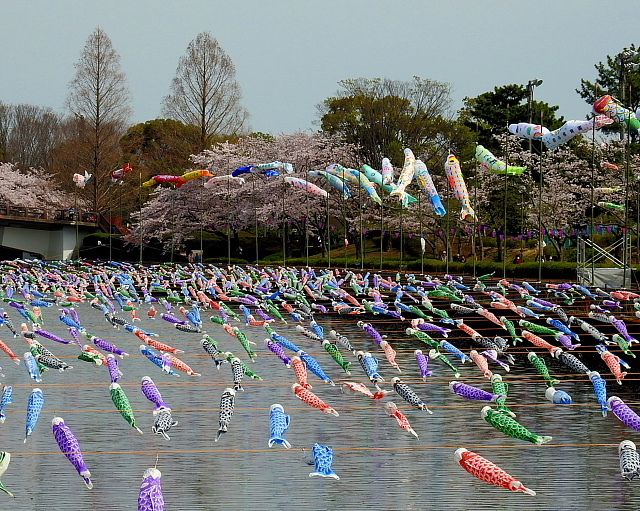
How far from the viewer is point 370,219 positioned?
5941 centimetres

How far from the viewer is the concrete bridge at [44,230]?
69.8m

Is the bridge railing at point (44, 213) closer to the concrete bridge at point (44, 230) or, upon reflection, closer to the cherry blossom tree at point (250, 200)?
the concrete bridge at point (44, 230)

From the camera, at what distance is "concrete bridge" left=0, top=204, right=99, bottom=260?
229 feet

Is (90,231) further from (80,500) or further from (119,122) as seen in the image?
(80,500)

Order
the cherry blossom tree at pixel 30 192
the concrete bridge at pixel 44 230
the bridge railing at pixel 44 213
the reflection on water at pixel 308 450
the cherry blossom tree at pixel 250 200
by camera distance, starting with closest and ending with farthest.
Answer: the reflection on water at pixel 308 450
the cherry blossom tree at pixel 250 200
the concrete bridge at pixel 44 230
the bridge railing at pixel 44 213
the cherry blossom tree at pixel 30 192

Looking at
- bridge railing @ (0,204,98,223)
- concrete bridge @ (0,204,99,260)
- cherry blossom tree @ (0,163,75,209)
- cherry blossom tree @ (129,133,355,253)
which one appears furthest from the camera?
cherry blossom tree @ (0,163,75,209)

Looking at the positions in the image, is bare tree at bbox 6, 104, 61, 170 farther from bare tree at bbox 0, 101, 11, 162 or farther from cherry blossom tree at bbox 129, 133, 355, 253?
cherry blossom tree at bbox 129, 133, 355, 253

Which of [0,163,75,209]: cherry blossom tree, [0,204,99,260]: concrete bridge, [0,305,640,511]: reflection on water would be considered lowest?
[0,305,640,511]: reflection on water

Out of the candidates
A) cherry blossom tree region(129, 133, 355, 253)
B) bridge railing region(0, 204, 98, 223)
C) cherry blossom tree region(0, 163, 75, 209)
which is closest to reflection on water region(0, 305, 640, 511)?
cherry blossom tree region(129, 133, 355, 253)

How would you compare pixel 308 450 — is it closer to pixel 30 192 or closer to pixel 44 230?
pixel 44 230

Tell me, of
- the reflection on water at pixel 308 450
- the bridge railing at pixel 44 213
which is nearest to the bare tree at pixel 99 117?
the bridge railing at pixel 44 213

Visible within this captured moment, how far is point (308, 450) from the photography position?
516 inches

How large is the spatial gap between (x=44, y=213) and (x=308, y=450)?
61901 mm

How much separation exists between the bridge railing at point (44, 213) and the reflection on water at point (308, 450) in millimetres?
53470
